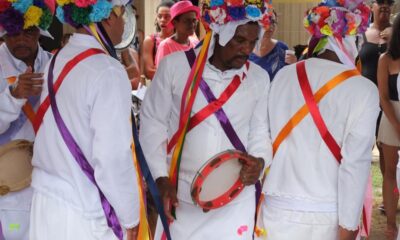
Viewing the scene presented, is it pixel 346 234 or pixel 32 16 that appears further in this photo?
pixel 32 16

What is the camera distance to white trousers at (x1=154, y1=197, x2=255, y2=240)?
3.50 meters

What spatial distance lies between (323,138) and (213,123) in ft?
2.06

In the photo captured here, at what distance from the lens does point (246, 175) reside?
3.33 m

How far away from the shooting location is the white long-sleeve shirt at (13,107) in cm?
315

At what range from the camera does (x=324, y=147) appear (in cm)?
338

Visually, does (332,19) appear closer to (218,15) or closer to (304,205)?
(218,15)

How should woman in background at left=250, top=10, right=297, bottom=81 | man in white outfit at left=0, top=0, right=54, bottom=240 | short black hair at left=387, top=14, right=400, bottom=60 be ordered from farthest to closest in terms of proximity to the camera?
1. woman in background at left=250, top=10, right=297, bottom=81
2. short black hair at left=387, top=14, right=400, bottom=60
3. man in white outfit at left=0, top=0, right=54, bottom=240

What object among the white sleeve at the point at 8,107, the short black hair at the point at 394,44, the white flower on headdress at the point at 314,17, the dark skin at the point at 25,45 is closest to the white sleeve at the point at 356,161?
the white flower on headdress at the point at 314,17

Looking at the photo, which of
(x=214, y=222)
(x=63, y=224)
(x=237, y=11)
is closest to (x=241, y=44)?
(x=237, y=11)

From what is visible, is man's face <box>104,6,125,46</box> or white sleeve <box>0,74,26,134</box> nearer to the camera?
man's face <box>104,6,125,46</box>

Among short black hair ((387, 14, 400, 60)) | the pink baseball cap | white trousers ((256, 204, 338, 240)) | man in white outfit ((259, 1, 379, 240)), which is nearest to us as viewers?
man in white outfit ((259, 1, 379, 240))

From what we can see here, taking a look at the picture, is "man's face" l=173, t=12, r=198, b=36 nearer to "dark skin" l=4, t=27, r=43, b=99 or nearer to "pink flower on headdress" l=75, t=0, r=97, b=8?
"dark skin" l=4, t=27, r=43, b=99

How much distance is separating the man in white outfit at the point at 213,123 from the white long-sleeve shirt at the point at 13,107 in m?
0.71

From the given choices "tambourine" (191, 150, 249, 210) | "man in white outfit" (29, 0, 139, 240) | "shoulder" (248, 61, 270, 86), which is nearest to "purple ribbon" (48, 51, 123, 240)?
"man in white outfit" (29, 0, 139, 240)
